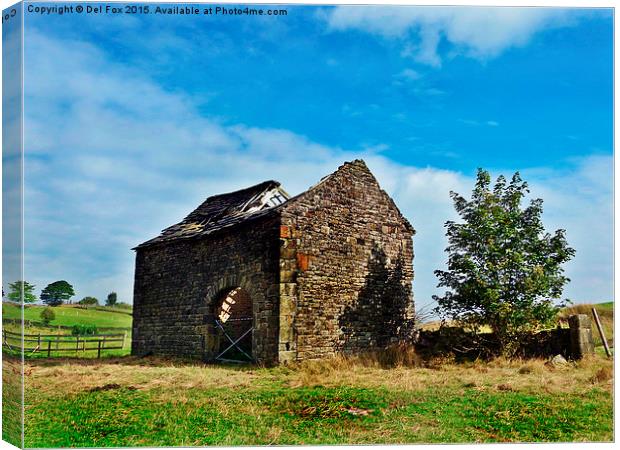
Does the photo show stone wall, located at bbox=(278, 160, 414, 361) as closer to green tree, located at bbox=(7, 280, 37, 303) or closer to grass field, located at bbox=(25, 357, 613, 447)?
grass field, located at bbox=(25, 357, 613, 447)

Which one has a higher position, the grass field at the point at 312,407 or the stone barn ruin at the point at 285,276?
the stone barn ruin at the point at 285,276

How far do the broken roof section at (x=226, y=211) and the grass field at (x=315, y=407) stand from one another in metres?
6.10

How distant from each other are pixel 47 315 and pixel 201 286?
7.47 m

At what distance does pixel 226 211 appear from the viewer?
62.2 ft

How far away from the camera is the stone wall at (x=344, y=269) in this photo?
47.9 feet

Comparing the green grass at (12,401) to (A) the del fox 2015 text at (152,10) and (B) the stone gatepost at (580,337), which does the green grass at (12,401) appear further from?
(B) the stone gatepost at (580,337)

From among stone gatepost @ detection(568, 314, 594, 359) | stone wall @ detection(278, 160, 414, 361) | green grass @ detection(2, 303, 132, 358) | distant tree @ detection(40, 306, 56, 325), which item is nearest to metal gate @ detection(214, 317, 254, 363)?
stone wall @ detection(278, 160, 414, 361)

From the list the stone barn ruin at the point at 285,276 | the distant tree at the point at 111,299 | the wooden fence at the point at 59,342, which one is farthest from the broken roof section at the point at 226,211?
the distant tree at the point at 111,299

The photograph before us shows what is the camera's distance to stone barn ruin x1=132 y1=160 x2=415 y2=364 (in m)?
14.6

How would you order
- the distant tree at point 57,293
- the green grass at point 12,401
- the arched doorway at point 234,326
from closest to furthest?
the green grass at point 12,401 → the distant tree at point 57,293 → the arched doorway at point 234,326

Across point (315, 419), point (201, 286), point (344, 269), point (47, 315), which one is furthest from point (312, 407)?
point (201, 286)

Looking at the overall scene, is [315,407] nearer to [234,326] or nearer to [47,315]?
[47,315]

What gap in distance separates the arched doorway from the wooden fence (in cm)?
309

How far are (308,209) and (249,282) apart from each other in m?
2.46
